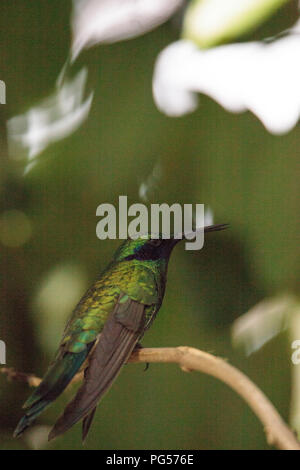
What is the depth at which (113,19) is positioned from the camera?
1.73m

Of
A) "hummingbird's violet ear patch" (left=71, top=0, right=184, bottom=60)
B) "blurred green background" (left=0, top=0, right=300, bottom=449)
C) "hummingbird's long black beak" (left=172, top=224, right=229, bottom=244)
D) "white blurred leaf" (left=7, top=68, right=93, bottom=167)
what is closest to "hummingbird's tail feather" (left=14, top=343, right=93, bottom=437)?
"blurred green background" (left=0, top=0, right=300, bottom=449)

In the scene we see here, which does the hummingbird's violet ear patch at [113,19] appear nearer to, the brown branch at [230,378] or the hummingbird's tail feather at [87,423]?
the brown branch at [230,378]

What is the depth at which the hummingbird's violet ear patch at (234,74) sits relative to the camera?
1685 millimetres

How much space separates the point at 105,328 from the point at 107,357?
79mm

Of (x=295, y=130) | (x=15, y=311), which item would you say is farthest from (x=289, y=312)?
(x=15, y=311)

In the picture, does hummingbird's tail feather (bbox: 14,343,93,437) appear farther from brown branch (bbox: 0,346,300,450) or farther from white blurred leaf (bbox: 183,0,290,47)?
white blurred leaf (bbox: 183,0,290,47)

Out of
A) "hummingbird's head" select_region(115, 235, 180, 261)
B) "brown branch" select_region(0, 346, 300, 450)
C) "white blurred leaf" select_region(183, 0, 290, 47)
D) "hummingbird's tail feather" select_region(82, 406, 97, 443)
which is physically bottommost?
"hummingbird's tail feather" select_region(82, 406, 97, 443)

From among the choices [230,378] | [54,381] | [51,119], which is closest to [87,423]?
[54,381]

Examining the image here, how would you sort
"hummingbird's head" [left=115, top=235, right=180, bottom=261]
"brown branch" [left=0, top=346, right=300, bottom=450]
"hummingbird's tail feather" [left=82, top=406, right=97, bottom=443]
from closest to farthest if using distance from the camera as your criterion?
"brown branch" [left=0, top=346, right=300, bottom=450]
"hummingbird's tail feather" [left=82, top=406, right=97, bottom=443]
"hummingbird's head" [left=115, top=235, right=180, bottom=261]

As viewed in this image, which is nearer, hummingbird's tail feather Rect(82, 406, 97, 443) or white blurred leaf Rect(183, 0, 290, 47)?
hummingbird's tail feather Rect(82, 406, 97, 443)

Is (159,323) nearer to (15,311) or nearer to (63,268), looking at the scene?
(63,268)

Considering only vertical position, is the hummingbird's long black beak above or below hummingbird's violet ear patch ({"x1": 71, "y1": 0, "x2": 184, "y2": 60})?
below

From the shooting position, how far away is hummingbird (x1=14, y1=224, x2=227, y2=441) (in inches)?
54.7
